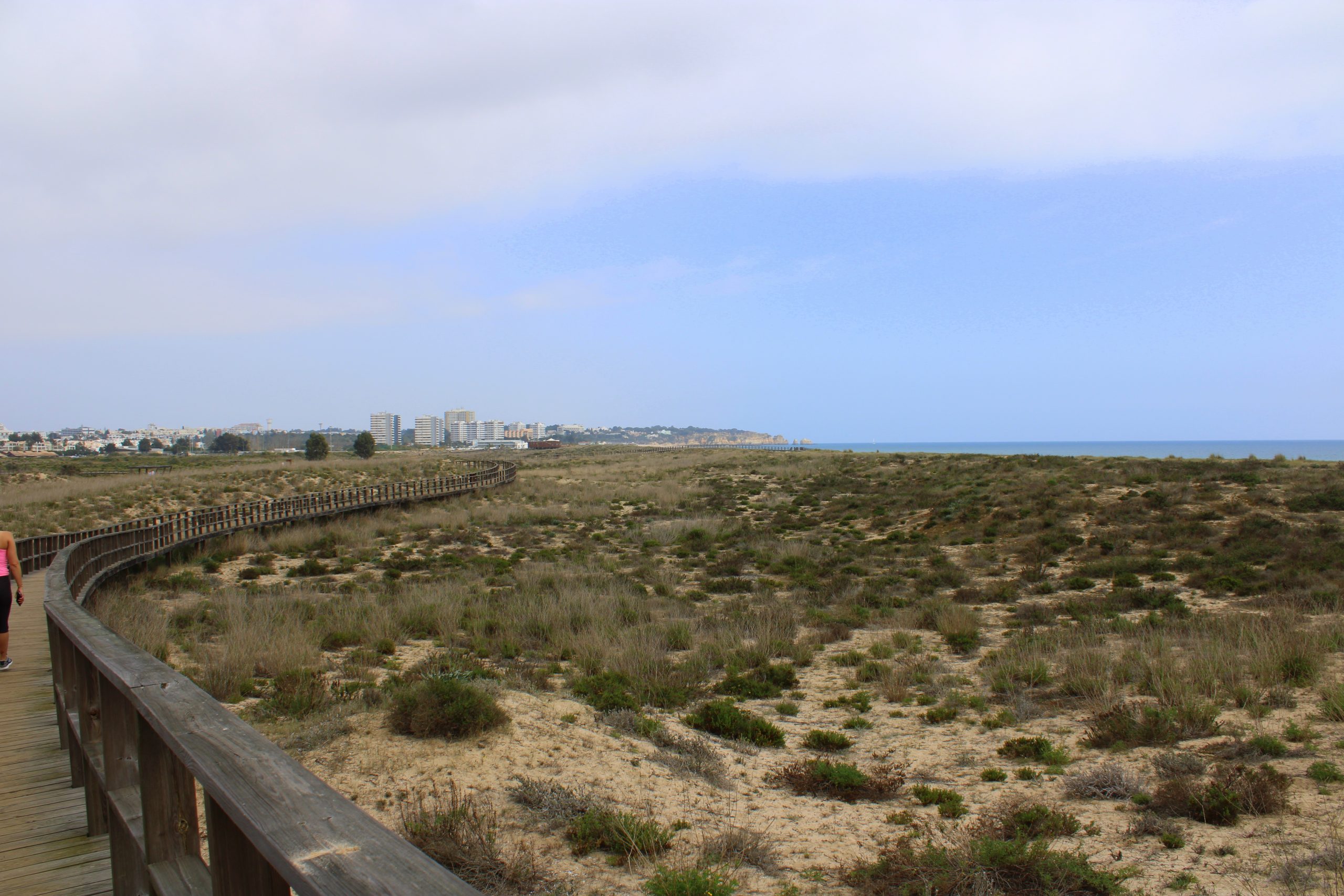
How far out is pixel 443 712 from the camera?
7758mm

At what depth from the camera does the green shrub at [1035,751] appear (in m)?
8.03

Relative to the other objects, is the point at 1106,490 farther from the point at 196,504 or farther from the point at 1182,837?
the point at 196,504

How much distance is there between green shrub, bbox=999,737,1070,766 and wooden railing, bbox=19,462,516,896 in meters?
7.62

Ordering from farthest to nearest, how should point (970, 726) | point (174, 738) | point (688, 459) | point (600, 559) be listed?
point (688, 459) < point (600, 559) < point (970, 726) < point (174, 738)

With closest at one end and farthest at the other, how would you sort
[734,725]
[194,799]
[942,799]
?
[194,799], [942,799], [734,725]

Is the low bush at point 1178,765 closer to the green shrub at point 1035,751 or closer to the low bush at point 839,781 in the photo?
the green shrub at point 1035,751

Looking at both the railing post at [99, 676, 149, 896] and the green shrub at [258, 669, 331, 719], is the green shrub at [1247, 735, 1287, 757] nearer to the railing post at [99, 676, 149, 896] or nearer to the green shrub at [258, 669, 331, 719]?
the railing post at [99, 676, 149, 896]

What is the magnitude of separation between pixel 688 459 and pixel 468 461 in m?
26.5

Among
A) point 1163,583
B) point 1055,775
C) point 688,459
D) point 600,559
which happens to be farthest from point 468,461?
point 1055,775

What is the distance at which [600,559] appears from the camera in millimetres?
23047

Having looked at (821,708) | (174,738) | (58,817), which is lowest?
(821,708)

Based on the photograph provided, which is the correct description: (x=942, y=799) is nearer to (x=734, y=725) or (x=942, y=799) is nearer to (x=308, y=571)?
(x=734, y=725)

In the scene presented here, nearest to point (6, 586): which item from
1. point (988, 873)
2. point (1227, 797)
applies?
point (988, 873)

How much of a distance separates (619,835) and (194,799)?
3990mm
